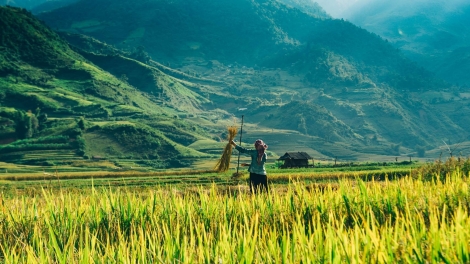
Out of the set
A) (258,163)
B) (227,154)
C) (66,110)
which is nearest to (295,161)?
(227,154)

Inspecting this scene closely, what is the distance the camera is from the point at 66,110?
137125 mm

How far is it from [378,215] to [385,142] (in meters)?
195

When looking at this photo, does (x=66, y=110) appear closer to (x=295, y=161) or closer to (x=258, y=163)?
(x=295, y=161)

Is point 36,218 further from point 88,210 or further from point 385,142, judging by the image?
point 385,142

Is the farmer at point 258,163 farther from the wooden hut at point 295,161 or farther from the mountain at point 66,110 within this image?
the mountain at point 66,110

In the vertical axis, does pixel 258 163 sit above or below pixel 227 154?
below

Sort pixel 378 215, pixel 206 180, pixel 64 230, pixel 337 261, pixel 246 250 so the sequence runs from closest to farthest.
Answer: pixel 337 261
pixel 246 250
pixel 64 230
pixel 378 215
pixel 206 180

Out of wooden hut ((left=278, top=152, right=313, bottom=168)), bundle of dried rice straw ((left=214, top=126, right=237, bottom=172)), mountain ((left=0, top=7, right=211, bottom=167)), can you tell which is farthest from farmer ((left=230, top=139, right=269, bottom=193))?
mountain ((left=0, top=7, right=211, bottom=167))

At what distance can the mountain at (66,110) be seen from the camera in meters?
115

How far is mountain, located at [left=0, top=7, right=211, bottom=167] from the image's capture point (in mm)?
114750

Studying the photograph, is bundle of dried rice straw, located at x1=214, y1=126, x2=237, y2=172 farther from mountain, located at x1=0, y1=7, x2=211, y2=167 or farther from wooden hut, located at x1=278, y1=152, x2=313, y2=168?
mountain, located at x1=0, y1=7, x2=211, y2=167

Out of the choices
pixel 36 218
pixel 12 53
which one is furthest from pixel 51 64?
pixel 36 218

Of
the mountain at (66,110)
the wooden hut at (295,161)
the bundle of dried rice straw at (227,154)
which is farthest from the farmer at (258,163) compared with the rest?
the mountain at (66,110)

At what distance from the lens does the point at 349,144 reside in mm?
180625
